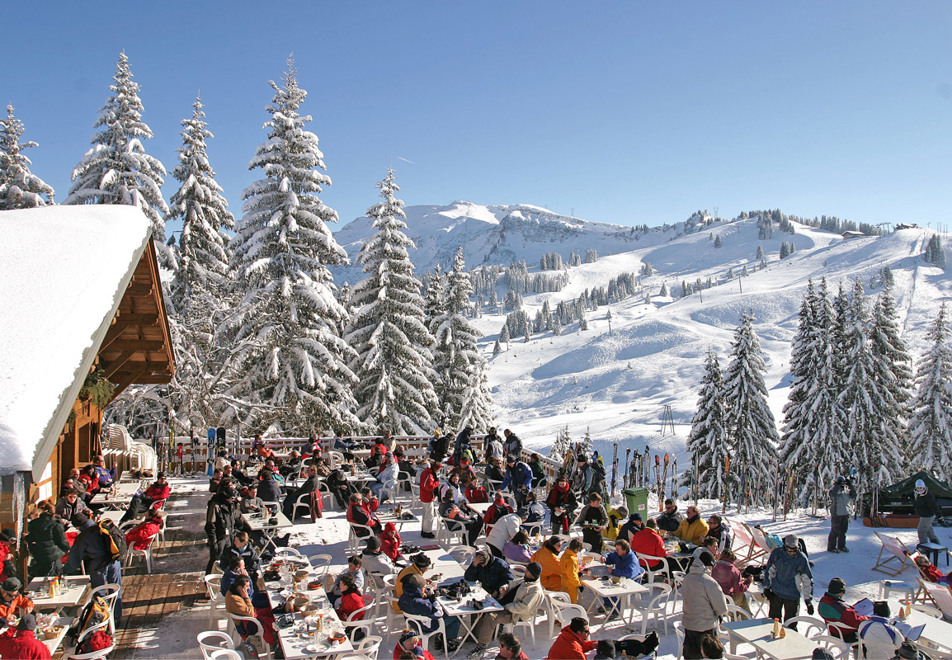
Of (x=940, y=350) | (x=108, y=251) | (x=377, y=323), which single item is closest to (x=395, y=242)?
(x=377, y=323)

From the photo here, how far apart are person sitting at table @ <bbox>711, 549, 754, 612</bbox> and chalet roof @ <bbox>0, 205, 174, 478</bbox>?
757 cm

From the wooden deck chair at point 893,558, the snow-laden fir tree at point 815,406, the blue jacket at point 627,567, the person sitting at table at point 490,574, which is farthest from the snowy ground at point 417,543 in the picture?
the snow-laden fir tree at point 815,406

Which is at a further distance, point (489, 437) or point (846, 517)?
point (489, 437)

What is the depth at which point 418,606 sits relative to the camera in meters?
6.93

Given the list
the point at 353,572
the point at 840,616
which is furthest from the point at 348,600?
the point at 840,616

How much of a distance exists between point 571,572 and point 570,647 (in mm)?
2268

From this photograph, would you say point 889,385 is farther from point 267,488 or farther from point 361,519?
point 267,488

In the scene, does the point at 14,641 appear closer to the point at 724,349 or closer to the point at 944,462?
the point at 944,462

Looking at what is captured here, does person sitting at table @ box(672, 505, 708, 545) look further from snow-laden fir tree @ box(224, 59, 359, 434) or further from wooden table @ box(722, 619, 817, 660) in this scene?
snow-laden fir tree @ box(224, 59, 359, 434)

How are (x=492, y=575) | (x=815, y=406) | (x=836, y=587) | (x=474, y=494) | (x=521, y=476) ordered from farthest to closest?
(x=815, y=406)
(x=521, y=476)
(x=474, y=494)
(x=492, y=575)
(x=836, y=587)

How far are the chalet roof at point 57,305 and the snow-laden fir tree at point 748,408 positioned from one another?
28770mm

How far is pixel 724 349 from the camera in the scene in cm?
12250

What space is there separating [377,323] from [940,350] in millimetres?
26731

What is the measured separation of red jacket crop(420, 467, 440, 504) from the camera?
12078 mm
